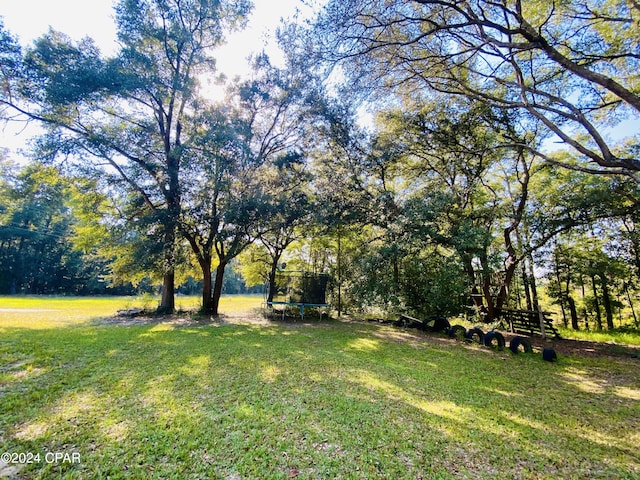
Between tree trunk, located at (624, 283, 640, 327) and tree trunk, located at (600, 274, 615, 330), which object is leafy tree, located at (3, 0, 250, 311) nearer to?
tree trunk, located at (600, 274, 615, 330)

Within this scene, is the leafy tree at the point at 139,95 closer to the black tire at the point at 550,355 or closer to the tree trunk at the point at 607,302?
the black tire at the point at 550,355

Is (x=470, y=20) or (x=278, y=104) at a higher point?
(x=278, y=104)

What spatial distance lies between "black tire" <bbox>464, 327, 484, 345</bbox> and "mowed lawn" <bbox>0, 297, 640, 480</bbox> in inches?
72.8

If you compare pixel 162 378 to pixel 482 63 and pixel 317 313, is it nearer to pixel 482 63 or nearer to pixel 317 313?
pixel 317 313

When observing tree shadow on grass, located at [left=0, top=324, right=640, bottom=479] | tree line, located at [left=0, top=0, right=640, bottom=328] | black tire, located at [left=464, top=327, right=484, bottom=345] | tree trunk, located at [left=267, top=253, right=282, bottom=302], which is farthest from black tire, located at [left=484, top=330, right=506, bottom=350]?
tree trunk, located at [left=267, top=253, right=282, bottom=302]

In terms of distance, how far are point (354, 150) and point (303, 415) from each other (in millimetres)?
9457

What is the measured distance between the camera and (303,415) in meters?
2.80

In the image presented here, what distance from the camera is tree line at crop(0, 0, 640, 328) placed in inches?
265

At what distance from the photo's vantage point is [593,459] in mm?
2266

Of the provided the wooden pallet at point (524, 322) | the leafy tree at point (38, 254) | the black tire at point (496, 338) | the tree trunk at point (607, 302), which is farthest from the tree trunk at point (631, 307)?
the leafy tree at point (38, 254)

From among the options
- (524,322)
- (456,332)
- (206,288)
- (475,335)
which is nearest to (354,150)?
(456,332)

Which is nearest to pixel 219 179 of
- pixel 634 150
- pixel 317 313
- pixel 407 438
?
pixel 317 313

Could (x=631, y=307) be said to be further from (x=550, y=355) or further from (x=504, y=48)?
(x=504, y=48)

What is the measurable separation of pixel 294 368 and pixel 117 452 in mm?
2653
